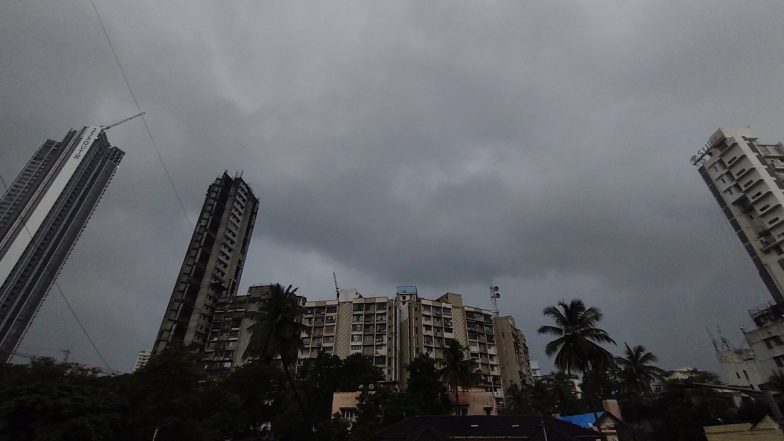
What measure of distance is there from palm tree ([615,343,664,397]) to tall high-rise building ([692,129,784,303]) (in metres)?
26.4

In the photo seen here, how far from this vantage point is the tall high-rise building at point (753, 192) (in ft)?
206

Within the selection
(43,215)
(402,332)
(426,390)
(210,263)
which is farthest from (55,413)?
(43,215)

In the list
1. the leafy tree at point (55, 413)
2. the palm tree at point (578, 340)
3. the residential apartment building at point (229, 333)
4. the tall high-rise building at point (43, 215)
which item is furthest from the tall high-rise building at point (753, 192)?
the tall high-rise building at point (43, 215)

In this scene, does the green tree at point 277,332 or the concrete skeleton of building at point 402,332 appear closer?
the green tree at point 277,332

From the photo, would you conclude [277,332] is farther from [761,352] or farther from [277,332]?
[761,352]

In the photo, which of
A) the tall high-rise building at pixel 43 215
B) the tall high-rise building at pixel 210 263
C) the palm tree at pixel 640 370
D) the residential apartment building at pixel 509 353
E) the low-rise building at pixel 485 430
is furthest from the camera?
the tall high-rise building at pixel 43 215

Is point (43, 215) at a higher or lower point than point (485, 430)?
higher

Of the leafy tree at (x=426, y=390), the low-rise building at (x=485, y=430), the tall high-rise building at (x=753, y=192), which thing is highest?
the tall high-rise building at (x=753, y=192)

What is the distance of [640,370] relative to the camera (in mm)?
52594

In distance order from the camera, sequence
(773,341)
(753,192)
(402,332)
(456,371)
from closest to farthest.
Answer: (456,371), (773,341), (753,192), (402,332)

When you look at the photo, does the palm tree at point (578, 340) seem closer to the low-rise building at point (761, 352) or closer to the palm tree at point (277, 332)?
the palm tree at point (277, 332)

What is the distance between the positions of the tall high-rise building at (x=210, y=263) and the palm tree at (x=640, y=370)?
85.9 meters

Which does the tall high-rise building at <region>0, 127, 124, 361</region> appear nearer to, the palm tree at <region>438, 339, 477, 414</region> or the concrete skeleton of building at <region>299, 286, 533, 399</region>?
the concrete skeleton of building at <region>299, 286, 533, 399</region>

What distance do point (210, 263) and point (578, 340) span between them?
98401 millimetres
